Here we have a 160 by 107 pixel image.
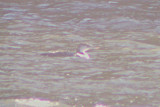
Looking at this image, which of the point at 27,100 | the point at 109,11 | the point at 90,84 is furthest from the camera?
the point at 109,11

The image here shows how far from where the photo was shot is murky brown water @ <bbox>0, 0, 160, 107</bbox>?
265cm

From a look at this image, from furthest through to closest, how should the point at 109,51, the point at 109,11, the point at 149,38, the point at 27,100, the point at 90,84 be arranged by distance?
1. the point at 109,11
2. the point at 149,38
3. the point at 109,51
4. the point at 90,84
5. the point at 27,100

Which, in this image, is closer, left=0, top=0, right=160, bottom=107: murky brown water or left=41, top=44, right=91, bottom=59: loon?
left=0, top=0, right=160, bottom=107: murky brown water

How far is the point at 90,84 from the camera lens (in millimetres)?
2830

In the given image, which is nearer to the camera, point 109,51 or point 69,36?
point 109,51

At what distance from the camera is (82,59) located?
351 cm

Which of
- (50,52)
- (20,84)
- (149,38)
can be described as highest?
(149,38)

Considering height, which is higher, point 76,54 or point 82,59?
point 76,54

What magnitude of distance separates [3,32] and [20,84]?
1.76 meters

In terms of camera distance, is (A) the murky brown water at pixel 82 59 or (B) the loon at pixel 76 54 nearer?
(A) the murky brown water at pixel 82 59

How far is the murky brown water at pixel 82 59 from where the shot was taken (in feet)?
8.68

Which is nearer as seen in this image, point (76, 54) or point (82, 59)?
point (82, 59)

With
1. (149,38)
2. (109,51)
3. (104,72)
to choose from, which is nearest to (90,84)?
(104,72)

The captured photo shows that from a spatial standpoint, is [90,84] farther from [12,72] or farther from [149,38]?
[149,38]
